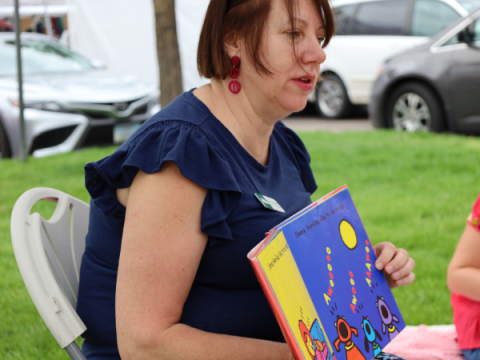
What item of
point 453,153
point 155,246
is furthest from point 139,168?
point 453,153

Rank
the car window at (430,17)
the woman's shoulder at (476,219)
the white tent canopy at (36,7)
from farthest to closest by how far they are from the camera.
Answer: the white tent canopy at (36,7)
the car window at (430,17)
the woman's shoulder at (476,219)

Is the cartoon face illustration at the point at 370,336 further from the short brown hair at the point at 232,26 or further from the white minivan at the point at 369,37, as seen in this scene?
the white minivan at the point at 369,37

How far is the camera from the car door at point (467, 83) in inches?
253

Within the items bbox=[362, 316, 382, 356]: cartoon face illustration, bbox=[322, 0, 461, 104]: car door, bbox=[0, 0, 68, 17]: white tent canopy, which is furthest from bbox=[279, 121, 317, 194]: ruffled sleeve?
bbox=[0, 0, 68, 17]: white tent canopy

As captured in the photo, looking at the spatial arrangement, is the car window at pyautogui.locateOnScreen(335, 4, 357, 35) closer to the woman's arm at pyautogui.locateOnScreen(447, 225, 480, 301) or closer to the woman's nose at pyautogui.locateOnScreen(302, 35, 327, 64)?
the woman's arm at pyautogui.locateOnScreen(447, 225, 480, 301)

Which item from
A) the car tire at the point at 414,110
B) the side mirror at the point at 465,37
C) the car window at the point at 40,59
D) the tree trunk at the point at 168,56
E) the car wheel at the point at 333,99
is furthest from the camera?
the car wheel at the point at 333,99

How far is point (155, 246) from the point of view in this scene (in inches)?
49.5

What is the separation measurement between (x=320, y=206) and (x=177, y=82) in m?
3.35

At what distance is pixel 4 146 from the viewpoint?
240 inches

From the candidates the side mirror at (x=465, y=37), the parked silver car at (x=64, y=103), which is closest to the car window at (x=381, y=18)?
the side mirror at (x=465, y=37)

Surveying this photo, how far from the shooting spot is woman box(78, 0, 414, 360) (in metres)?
1.27

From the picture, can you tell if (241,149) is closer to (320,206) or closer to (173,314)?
(320,206)

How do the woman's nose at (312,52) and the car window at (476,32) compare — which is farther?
the car window at (476,32)

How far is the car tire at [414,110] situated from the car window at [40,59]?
3.99 meters
